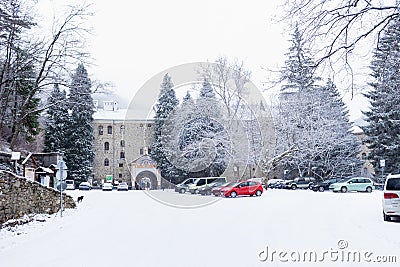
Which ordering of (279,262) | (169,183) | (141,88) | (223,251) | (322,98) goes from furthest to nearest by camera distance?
(169,183) → (322,98) → (141,88) → (223,251) → (279,262)

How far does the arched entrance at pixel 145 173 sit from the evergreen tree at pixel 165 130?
39.7 inches

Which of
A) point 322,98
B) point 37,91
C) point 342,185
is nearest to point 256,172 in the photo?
point 322,98

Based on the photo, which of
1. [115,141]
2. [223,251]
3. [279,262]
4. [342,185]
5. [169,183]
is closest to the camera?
[279,262]

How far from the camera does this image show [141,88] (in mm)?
20344

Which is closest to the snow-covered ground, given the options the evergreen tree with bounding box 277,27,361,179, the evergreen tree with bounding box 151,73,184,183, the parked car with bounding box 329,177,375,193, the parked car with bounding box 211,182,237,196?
the parked car with bounding box 211,182,237,196

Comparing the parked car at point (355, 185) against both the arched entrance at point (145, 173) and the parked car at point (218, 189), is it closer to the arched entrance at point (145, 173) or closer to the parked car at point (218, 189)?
the parked car at point (218, 189)

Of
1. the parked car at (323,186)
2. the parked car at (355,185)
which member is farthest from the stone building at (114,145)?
the parked car at (355,185)

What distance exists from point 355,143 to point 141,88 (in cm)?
3456

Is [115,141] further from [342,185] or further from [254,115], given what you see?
[342,185]

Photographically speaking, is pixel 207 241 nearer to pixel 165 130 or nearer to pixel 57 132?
pixel 165 130

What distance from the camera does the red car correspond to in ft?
95.1

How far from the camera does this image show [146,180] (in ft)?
198

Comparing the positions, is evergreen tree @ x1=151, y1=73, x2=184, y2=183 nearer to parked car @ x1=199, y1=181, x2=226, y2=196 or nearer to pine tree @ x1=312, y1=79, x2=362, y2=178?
pine tree @ x1=312, y1=79, x2=362, y2=178

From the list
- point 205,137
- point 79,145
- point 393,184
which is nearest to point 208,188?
point 205,137
